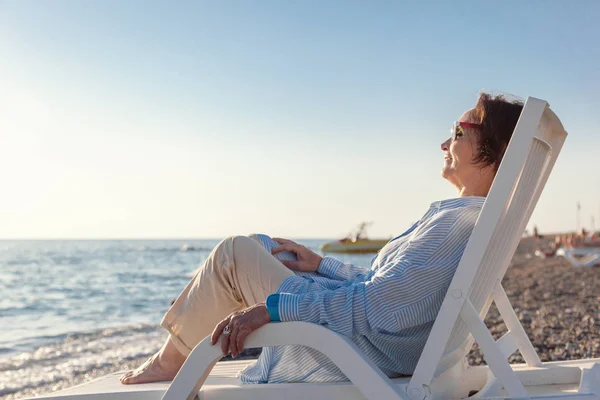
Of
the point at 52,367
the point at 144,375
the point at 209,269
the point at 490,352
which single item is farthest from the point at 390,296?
the point at 52,367

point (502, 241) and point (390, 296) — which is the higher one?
point (502, 241)

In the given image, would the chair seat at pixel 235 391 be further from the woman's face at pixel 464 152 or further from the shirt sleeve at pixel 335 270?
the woman's face at pixel 464 152

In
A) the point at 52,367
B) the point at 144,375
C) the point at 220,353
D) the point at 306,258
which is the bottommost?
the point at 52,367

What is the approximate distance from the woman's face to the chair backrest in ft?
0.95

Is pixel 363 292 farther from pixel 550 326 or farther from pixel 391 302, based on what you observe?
pixel 550 326

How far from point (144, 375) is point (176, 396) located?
0.56 meters

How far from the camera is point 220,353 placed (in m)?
2.35

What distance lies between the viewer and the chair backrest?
89.0 inches

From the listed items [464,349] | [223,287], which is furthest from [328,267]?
[464,349]

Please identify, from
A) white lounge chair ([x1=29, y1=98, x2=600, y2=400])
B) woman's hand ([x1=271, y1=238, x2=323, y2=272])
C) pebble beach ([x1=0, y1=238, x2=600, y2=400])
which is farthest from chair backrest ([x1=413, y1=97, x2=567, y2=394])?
pebble beach ([x1=0, y1=238, x2=600, y2=400])

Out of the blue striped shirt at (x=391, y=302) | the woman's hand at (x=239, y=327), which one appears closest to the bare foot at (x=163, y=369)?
the blue striped shirt at (x=391, y=302)

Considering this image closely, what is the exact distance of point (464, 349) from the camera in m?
2.84

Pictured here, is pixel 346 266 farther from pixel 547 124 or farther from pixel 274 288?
pixel 547 124

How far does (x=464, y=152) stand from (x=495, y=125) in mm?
173
